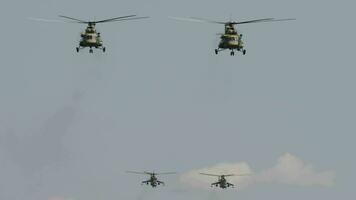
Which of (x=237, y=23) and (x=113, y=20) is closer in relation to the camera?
(x=113, y=20)

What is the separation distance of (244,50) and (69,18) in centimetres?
2567

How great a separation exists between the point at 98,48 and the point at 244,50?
2048 cm

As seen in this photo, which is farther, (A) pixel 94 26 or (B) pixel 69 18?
(A) pixel 94 26

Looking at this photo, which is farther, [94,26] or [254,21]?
[94,26]

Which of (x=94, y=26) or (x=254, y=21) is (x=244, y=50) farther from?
(x=94, y=26)

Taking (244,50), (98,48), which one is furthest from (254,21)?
(98,48)

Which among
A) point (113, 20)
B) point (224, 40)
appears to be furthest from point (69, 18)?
point (224, 40)

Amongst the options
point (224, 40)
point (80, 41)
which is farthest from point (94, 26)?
point (224, 40)

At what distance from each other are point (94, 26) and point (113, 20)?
47.6 feet

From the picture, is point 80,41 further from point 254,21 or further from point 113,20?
point 254,21

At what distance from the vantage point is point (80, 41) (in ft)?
641

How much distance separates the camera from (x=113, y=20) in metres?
185

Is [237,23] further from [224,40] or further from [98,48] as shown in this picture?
[98,48]

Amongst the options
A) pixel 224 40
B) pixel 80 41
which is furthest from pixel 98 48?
pixel 224 40
